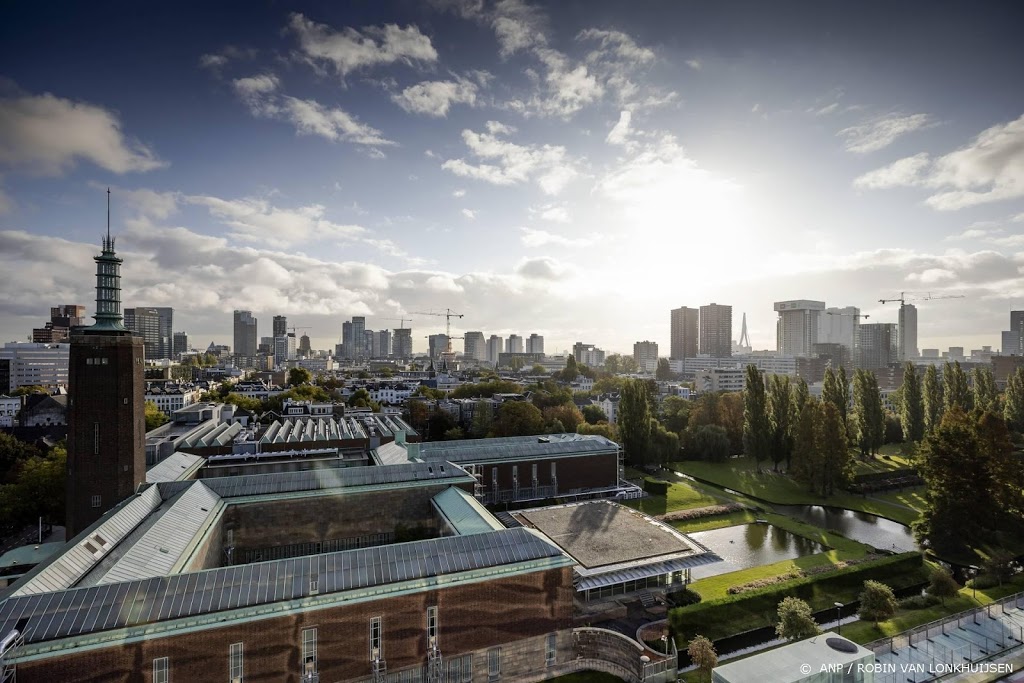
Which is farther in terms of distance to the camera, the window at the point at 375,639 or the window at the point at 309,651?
the window at the point at 375,639

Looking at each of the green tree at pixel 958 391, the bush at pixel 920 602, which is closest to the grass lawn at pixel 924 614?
the bush at pixel 920 602

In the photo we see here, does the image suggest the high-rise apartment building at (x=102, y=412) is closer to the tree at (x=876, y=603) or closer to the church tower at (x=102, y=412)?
the church tower at (x=102, y=412)

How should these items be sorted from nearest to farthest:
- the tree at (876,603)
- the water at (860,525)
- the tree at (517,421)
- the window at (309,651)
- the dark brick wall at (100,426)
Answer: the window at (309,651)
the tree at (876,603)
the dark brick wall at (100,426)
the water at (860,525)
the tree at (517,421)

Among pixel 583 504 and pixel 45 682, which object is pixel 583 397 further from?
pixel 45 682

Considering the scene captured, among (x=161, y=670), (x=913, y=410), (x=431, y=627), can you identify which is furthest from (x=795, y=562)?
(x=913, y=410)

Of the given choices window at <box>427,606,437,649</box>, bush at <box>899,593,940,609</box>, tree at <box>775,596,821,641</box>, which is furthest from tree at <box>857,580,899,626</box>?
window at <box>427,606,437,649</box>

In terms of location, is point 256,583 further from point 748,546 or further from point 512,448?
point 748,546
